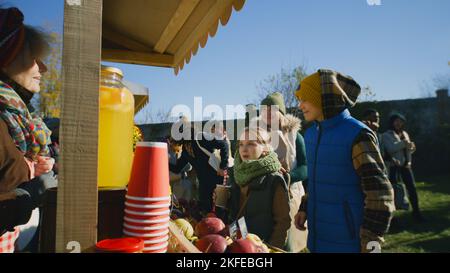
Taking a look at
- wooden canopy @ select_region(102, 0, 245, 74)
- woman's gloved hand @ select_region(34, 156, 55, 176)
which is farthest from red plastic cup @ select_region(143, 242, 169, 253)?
wooden canopy @ select_region(102, 0, 245, 74)

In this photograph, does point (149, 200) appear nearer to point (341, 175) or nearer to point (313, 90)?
point (341, 175)

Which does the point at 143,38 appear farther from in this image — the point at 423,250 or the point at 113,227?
A: the point at 423,250

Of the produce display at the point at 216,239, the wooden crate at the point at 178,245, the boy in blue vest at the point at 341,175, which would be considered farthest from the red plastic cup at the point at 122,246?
the boy in blue vest at the point at 341,175

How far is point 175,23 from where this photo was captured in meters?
2.07

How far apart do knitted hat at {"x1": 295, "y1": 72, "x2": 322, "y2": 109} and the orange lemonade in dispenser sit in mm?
1351

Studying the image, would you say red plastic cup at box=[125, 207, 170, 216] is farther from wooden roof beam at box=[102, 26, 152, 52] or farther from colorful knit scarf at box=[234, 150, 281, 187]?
wooden roof beam at box=[102, 26, 152, 52]

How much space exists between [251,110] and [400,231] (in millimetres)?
3265

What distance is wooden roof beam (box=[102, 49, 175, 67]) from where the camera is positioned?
2.71m

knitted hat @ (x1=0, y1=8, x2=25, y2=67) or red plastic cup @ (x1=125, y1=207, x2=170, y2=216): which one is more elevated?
knitted hat @ (x1=0, y1=8, x2=25, y2=67)

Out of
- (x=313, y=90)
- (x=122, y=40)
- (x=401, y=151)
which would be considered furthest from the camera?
(x=401, y=151)

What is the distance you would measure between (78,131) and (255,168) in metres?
1.59

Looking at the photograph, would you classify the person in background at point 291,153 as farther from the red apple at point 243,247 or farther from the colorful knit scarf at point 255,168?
the red apple at point 243,247

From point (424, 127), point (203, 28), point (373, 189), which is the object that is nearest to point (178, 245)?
point (373, 189)
